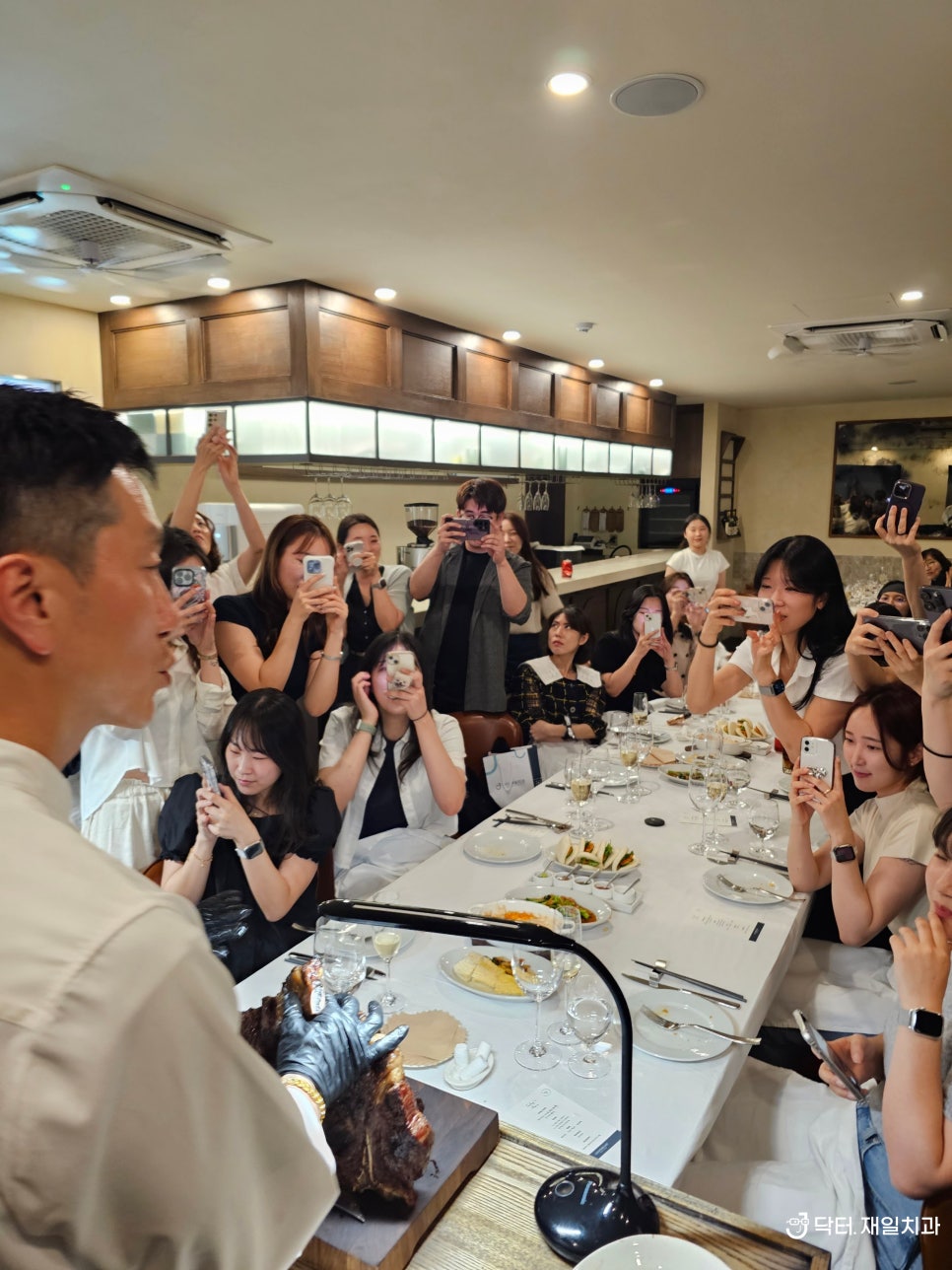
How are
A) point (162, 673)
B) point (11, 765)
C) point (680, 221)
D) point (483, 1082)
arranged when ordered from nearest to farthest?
point (11, 765)
point (162, 673)
point (483, 1082)
point (680, 221)

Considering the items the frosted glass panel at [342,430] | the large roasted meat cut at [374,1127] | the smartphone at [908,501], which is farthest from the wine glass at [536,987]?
the frosted glass panel at [342,430]

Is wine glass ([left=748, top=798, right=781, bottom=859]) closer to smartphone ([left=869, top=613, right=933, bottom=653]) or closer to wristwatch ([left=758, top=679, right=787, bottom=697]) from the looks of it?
wristwatch ([left=758, top=679, right=787, bottom=697])

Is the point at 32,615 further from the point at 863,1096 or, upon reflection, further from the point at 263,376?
the point at 263,376

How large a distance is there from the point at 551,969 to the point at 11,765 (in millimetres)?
1090

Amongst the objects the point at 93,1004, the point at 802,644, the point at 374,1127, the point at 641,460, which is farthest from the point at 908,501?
the point at 641,460

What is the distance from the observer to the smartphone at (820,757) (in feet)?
6.15

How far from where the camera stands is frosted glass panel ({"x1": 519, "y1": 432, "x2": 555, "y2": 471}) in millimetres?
5543

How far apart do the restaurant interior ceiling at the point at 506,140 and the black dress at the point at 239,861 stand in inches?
66.6

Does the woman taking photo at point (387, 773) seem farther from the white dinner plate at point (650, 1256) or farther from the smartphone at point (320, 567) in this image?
the white dinner plate at point (650, 1256)

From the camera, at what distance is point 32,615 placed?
1.88 feet

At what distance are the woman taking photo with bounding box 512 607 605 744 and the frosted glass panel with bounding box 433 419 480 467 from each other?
68.3 inches

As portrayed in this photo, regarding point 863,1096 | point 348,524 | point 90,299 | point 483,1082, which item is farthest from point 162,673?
point 90,299

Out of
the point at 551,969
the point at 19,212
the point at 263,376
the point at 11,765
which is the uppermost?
Answer: the point at 19,212

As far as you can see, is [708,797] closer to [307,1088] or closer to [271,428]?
[307,1088]
